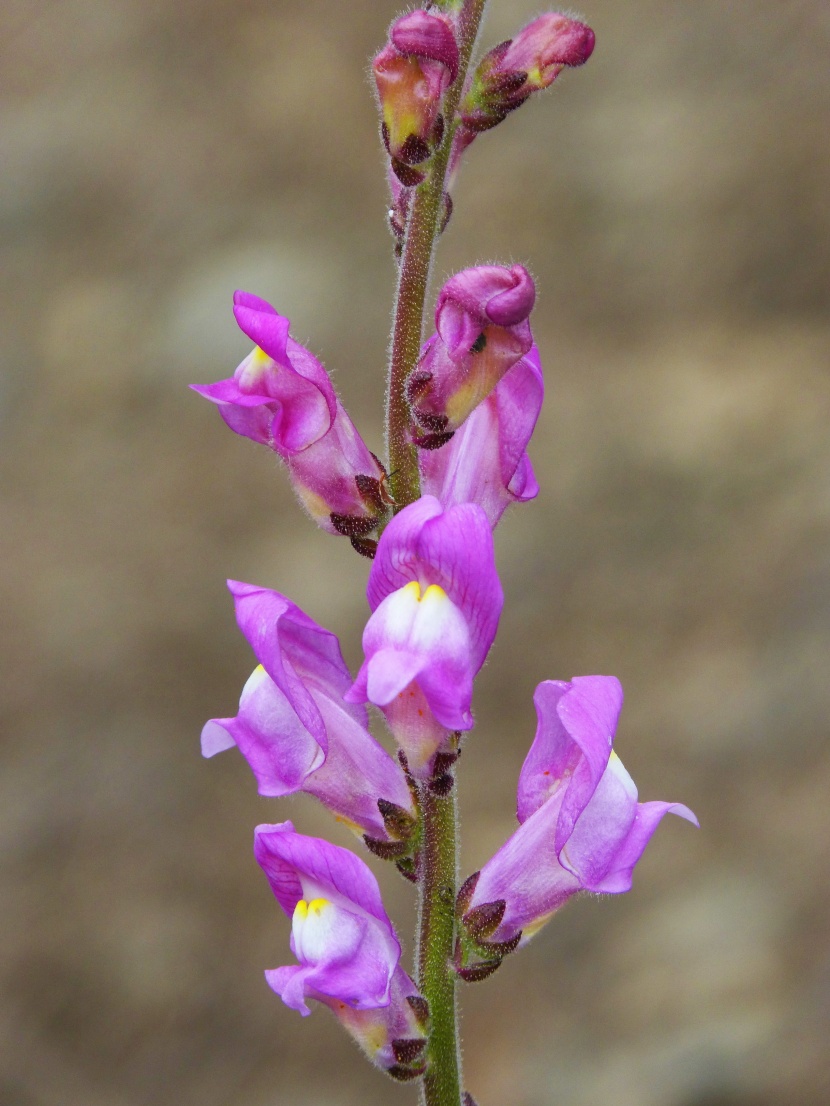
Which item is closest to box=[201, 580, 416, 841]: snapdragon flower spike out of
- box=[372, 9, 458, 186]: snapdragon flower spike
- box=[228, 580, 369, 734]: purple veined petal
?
box=[228, 580, 369, 734]: purple veined petal

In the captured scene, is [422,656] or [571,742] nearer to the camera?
[422,656]

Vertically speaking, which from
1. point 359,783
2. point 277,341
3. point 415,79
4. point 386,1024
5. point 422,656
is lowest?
point 386,1024

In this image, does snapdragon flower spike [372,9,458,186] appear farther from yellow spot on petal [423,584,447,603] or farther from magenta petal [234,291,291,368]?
yellow spot on petal [423,584,447,603]

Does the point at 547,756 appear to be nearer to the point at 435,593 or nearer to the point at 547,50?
the point at 435,593

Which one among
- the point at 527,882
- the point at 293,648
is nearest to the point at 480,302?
the point at 293,648

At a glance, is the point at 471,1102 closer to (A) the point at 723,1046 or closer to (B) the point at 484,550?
(B) the point at 484,550

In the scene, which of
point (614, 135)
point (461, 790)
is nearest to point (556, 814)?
point (461, 790)
